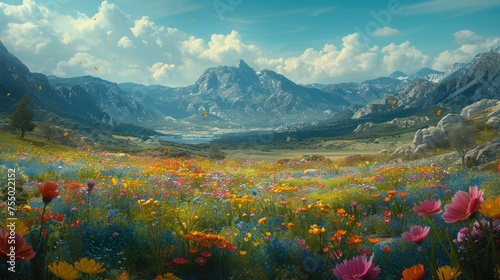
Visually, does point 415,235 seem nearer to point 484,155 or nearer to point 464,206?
point 464,206

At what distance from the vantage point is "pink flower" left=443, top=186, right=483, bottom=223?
7.77 ft

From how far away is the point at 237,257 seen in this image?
456 centimetres

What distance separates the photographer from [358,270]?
2.28 meters

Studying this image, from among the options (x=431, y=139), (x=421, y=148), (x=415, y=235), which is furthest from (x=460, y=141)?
(x=431, y=139)

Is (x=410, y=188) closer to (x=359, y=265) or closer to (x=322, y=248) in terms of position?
(x=322, y=248)

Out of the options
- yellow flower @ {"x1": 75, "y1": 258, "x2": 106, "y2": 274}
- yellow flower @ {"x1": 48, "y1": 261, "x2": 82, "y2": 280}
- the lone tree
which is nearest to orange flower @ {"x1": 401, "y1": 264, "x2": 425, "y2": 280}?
yellow flower @ {"x1": 75, "y1": 258, "x2": 106, "y2": 274}

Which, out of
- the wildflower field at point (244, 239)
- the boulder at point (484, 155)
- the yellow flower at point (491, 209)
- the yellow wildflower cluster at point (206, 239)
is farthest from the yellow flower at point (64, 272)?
the boulder at point (484, 155)

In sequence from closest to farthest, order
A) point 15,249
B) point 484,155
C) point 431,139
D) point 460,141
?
point 15,249 → point 484,155 → point 460,141 → point 431,139

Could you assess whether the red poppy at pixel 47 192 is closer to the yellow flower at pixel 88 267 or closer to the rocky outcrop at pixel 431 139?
the yellow flower at pixel 88 267

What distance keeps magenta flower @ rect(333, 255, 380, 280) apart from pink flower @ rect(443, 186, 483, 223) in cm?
68

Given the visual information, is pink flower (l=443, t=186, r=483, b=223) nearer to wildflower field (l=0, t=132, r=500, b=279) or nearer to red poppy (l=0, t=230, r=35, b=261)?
wildflower field (l=0, t=132, r=500, b=279)

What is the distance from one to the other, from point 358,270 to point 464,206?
91 cm

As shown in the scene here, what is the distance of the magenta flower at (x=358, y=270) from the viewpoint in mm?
2213

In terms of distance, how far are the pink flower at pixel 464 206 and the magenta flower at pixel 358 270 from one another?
68cm
